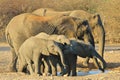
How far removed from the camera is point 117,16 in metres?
35.8

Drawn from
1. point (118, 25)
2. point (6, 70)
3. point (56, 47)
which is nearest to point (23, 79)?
point (56, 47)

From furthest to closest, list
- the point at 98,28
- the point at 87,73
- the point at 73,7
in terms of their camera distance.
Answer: the point at 73,7, the point at 98,28, the point at 87,73

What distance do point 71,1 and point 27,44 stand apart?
27582mm

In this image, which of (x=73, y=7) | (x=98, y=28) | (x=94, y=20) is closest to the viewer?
(x=98, y=28)

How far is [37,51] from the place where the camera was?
15633 millimetres

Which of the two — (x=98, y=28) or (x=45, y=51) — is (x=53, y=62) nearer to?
(x=45, y=51)

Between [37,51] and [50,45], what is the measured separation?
1.92ft

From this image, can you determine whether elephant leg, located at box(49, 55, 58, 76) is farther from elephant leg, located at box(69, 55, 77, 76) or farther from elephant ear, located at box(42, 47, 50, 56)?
elephant leg, located at box(69, 55, 77, 76)

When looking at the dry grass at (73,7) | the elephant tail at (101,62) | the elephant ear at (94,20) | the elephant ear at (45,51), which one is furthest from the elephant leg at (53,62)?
the dry grass at (73,7)

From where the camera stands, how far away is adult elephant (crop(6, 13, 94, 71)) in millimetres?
18578

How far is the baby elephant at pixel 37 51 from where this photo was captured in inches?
598

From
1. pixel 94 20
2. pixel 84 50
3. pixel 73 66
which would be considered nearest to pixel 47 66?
pixel 73 66

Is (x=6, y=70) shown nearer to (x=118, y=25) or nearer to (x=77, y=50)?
(x=77, y=50)

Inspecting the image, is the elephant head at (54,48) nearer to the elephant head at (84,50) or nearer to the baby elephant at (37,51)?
the baby elephant at (37,51)
